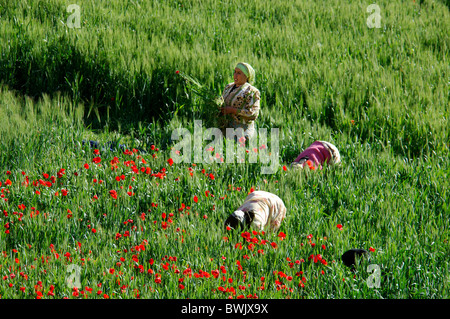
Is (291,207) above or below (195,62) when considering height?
below

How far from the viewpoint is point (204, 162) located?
5.25 meters

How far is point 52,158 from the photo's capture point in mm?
5105

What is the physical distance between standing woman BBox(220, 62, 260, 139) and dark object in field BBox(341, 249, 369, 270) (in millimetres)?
2268

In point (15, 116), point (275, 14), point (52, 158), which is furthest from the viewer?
point (275, 14)

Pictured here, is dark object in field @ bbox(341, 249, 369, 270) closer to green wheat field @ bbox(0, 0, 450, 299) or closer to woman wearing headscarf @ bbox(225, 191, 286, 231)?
green wheat field @ bbox(0, 0, 450, 299)

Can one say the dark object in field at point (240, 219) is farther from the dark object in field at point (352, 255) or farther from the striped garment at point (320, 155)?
the striped garment at point (320, 155)

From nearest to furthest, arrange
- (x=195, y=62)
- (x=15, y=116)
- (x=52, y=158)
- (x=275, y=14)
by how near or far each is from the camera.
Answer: (x=52, y=158), (x=15, y=116), (x=195, y=62), (x=275, y=14)

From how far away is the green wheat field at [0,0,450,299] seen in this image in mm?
3621

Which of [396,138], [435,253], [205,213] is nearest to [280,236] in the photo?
[205,213]

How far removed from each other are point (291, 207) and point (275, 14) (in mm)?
6119

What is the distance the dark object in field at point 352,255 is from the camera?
371 centimetres

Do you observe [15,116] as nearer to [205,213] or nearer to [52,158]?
[52,158]
